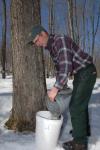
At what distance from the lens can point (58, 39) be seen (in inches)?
191

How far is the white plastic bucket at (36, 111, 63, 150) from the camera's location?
5.06m

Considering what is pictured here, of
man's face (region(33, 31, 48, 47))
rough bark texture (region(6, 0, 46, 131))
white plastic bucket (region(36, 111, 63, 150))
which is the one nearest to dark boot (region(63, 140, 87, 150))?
white plastic bucket (region(36, 111, 63, 150))

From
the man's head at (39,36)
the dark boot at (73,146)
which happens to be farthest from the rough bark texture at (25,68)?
the man's head at (39,36)

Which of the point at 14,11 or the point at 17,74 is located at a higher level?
the point at 14,11

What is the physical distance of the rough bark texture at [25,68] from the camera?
6312mm

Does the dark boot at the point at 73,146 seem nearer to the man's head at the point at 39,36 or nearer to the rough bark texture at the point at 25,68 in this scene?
the rough bark texture at the point at 25,68

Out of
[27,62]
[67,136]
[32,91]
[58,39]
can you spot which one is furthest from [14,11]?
[67,136]

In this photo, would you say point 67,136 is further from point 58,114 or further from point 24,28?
point 24,28

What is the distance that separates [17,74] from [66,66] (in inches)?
72.6

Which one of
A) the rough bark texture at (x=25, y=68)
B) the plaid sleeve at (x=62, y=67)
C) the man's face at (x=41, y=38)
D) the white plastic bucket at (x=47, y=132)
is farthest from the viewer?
the rough bark texture at (x=25, y=68)

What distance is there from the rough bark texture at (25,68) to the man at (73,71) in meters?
1.28

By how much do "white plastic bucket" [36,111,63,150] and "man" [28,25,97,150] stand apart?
0.74 ft

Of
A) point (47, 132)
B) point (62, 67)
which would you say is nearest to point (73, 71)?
point (62, 67)

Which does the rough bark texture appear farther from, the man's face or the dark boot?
the man's face
